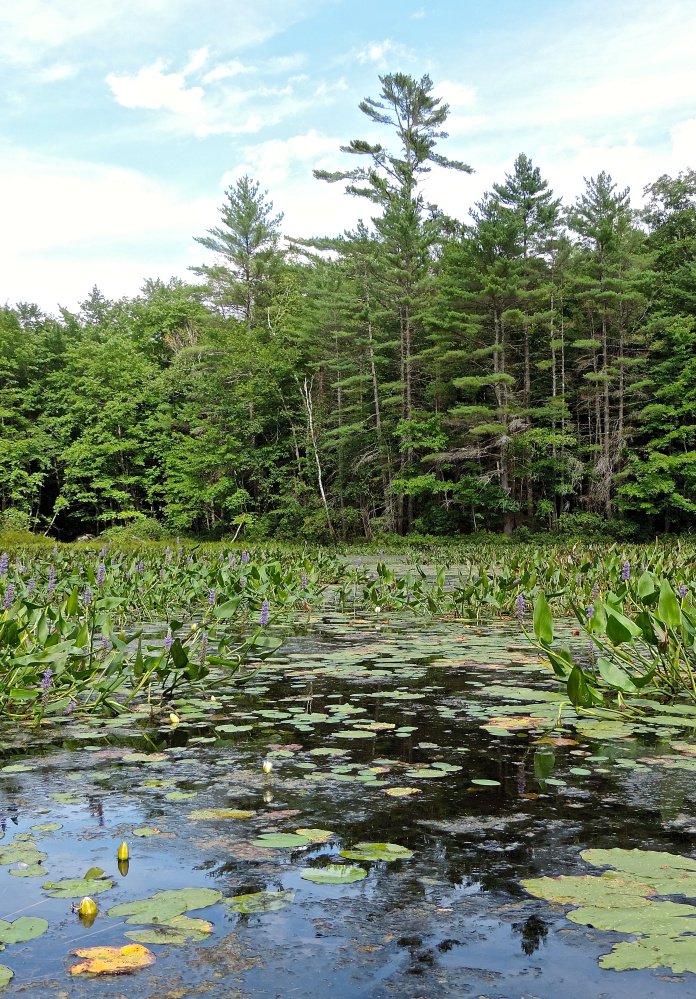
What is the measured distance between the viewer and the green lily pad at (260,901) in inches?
69.6

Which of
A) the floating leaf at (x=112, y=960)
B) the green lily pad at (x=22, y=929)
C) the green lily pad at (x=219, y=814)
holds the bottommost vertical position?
the green lily pad at (x=219, y=814)

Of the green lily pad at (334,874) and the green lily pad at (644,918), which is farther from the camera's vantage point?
the green lily pad at (334,874)

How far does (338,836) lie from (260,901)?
0.42m

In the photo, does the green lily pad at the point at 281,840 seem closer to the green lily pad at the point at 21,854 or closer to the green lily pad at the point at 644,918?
the green lily pad at the point at 21,854

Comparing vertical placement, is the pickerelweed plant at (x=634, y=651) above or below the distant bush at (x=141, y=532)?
above

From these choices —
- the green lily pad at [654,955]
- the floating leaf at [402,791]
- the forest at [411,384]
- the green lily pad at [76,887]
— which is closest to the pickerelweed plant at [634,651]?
the floating leaf at [402,791]

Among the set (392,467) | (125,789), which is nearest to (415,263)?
(392,467)

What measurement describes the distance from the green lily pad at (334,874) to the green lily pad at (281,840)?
134mm

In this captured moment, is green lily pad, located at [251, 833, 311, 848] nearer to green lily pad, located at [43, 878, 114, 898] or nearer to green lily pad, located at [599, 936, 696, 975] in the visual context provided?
green lily pad, located at [43, 878, 114, 898]

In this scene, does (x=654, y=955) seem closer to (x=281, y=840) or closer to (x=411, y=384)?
(x=281, y=840)

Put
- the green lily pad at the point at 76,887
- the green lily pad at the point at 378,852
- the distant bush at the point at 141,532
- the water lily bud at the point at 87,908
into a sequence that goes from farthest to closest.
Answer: the distant bush at the point at 141,532 → the green lily pad at the point at 378,852 → the green lily pad at the point at 76,887 → the water lily bud at the point at 87,908

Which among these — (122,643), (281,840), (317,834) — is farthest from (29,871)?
(122,643)

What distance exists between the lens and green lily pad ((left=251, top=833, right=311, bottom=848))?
2.10 meters

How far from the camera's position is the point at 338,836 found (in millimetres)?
2186
